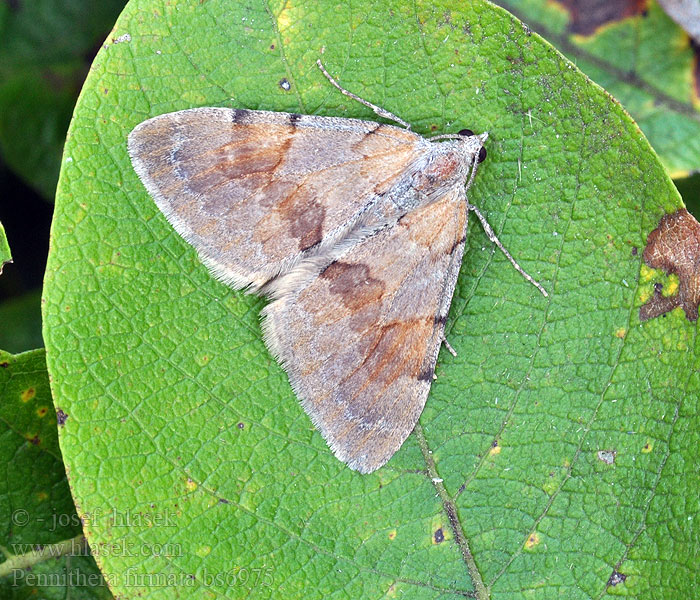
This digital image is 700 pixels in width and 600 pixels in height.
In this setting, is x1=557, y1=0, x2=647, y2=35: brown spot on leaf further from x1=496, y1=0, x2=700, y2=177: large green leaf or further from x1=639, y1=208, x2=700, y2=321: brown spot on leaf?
x1=639, y1=208, x2=700, y2=321: brown spot on leaf

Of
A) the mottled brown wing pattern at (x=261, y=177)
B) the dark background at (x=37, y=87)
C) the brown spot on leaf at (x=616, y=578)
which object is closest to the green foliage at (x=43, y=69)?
the dark background at (x=37, y=87)

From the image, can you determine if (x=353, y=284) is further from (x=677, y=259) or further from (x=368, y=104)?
(x=677, y=259)

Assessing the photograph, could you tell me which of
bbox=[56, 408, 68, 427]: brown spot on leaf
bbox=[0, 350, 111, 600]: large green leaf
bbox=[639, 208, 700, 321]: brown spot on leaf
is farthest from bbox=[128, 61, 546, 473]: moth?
bbox=[0, 350, 111, 600]: large green leaf

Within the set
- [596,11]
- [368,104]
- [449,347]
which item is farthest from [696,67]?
[449,347]

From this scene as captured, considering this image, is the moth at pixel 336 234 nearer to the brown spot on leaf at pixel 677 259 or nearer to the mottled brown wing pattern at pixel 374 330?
the mottled brown wing pattern at pixel 374 330

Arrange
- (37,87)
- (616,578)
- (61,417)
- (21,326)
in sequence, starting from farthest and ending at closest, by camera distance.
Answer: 1. (37,87)
2. (21,326)
3. (616,578)
4. (61,417)
